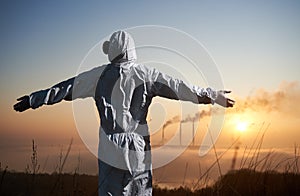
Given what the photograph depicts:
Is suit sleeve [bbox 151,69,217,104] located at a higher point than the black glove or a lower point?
higher

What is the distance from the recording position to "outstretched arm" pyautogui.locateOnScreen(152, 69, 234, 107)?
4.52m

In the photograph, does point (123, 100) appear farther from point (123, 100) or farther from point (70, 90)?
point (70, 90)

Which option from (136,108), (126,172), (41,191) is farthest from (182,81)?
(41,191)

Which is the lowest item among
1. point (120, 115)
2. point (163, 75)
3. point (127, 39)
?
point (120, 115)

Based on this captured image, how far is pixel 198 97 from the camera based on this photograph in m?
4.55

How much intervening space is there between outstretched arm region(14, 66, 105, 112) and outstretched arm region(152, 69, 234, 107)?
466 millimetres

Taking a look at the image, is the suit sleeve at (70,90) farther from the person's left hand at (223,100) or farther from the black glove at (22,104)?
the person's left hand at (223,100)

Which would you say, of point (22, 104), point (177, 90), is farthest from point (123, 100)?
point (22, 104)

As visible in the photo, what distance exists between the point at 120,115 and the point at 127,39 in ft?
2.00

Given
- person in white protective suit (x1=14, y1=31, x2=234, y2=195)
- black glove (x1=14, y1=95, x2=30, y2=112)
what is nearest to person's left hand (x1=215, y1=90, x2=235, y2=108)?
person in white protective suit (x1=14, y1=31, x2=234, y2=195)

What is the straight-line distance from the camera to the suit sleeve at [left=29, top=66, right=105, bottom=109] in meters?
4.52

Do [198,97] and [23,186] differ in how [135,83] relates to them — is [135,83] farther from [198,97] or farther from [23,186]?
[23,186]

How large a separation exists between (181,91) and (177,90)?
0.03 meters

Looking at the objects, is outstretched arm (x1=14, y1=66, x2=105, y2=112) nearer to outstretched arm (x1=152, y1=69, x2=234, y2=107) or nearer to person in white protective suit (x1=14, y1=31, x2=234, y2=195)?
person in white protective suit (x1=14, y1=31, x2=234, y2=195)
